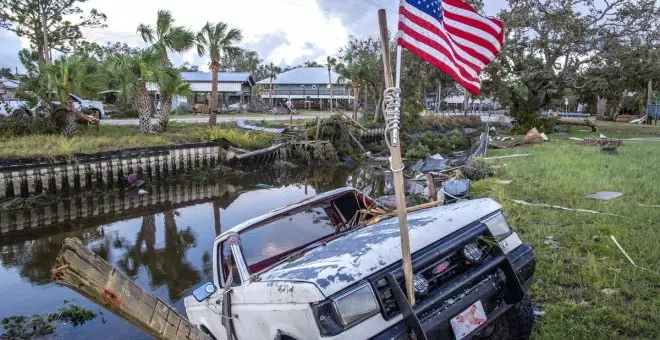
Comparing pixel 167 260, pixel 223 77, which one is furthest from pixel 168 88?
pixel 223 77

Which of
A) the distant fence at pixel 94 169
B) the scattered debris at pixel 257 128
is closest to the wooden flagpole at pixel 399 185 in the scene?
the distant fence at pixel 94 169

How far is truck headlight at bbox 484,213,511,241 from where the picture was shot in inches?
157

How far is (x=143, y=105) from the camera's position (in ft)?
66.3

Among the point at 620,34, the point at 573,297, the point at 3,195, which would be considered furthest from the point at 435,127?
the point at 573,297

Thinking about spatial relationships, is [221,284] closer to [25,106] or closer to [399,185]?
[399,185]

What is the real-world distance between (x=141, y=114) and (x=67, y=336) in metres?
15.8

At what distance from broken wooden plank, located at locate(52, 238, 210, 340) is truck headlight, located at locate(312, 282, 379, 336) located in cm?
87

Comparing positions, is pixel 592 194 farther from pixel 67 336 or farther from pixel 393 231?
pixel 67 336

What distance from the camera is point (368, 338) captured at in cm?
288

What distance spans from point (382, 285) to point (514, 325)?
179cm

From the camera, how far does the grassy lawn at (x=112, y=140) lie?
15.7 meters

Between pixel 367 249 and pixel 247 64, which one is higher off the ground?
pixel 247 64

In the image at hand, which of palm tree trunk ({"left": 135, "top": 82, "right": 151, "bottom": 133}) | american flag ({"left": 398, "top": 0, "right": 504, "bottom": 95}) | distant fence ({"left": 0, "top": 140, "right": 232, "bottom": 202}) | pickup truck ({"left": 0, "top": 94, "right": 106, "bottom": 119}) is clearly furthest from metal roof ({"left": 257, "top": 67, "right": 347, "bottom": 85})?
american flag ({"left": 398, "top": 0, "right": 504, "bottom": 95})

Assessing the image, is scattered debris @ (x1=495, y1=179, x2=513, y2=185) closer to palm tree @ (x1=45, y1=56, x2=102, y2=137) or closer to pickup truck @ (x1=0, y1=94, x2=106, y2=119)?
palm tree @ (x1=45, y1=56, x2=102, y2=137)
